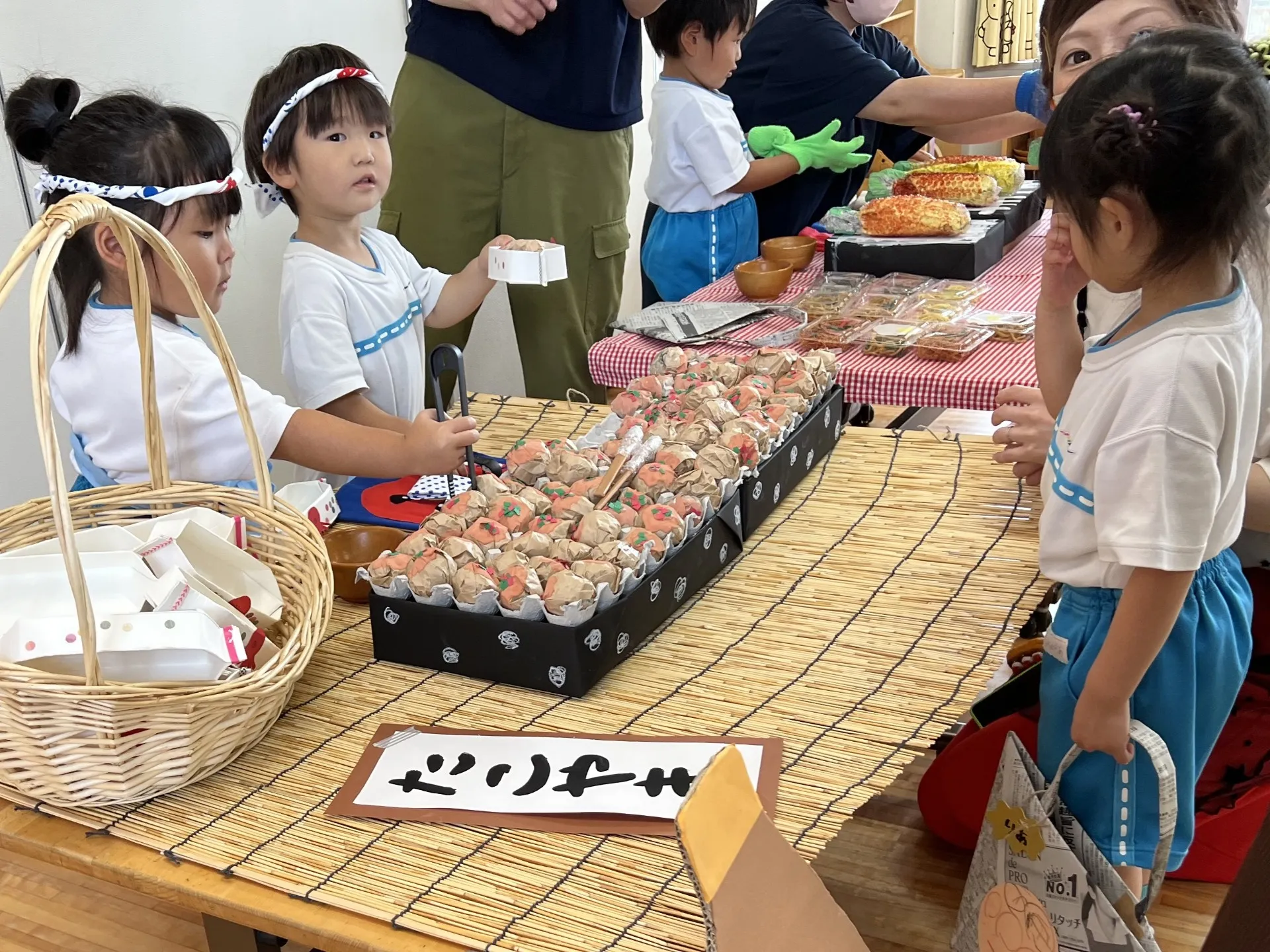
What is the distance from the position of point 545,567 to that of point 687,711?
196 millimetres

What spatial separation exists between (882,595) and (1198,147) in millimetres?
550

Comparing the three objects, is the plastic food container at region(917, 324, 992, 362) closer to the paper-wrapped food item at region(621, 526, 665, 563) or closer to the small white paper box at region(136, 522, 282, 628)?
the paper-wrapped food item at region(621, 526, 665, 563)

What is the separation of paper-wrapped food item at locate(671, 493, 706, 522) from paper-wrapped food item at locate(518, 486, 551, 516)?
0.14 m

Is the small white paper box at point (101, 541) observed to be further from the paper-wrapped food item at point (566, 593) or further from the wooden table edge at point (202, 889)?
the paper-wrapped food item at point (566, 593)

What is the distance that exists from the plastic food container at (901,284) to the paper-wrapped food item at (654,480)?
118 centimetres

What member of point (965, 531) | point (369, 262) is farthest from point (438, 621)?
point (369, 262)

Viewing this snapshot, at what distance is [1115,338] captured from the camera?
1.06 metres

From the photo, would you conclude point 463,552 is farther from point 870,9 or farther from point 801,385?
point 870,9

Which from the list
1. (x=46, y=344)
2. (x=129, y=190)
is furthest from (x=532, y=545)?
(x=129, y=190)

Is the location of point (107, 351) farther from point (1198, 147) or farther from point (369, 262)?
point (1198, 147)

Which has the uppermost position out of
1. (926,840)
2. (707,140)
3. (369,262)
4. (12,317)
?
(707,140)

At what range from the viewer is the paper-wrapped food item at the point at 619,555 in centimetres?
111

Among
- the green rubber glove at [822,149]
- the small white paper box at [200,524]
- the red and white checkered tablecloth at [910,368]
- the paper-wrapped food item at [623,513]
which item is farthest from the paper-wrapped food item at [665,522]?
the green rubber glove at [822,149]

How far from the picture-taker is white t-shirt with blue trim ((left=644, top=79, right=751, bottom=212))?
2.80 metres
